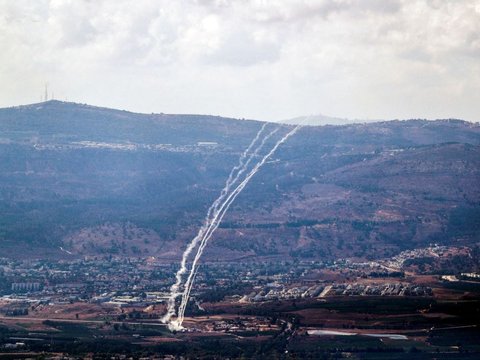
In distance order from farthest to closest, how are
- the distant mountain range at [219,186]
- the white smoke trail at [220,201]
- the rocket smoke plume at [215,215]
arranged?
1. the white smoke trail at [220,201]
2. the distant mountain range at [219,186]
3. the rocket smoke plume at [215,215]

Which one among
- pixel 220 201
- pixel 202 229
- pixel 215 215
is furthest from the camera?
pixel 220 201

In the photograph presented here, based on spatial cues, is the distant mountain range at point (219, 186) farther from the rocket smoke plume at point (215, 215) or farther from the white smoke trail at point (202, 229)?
the rocket smoke plume at point (215, 215)

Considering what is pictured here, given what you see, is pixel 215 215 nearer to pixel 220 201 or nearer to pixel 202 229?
pixel 202 229

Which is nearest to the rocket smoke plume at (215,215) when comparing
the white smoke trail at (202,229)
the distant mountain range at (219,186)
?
the white smoke trail at (202,229)

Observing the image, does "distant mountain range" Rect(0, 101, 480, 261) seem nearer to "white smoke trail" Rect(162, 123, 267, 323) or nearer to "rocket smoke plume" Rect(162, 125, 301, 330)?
"white smoke trail" Rect(162, 123, 267, 323)

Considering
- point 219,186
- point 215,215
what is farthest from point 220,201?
point 219,186

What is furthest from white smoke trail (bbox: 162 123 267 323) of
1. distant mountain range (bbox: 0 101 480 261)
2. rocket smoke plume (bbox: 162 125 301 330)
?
distant mountain range (bbox: 0 101 480 261)

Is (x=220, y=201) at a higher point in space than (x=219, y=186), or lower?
lower
